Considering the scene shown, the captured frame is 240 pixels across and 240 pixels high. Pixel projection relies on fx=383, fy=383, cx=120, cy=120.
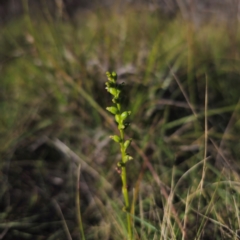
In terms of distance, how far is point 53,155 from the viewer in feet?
5.59

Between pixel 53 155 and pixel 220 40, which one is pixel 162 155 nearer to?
pixel 53 155

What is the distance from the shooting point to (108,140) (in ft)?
5.39

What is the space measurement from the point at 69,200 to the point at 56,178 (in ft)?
0.46

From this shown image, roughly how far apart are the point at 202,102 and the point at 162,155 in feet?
1.55

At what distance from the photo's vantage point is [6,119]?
1931 millimetres

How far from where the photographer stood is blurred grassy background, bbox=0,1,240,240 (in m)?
1.28

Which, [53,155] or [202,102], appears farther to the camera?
[202,102]

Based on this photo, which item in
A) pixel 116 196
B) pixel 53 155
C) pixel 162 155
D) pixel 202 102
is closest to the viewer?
pixel 116 196

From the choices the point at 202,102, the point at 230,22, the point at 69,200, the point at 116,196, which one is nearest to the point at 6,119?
the point at 69,200

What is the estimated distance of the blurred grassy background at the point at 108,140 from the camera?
1276 millimetres

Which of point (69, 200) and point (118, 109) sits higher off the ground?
point (118, 109)

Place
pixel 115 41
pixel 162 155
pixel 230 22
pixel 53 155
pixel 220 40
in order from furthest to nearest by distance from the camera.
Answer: pixel 220 40 < pixel 115 41 < pixel 230 22 < pixel 53 155 < pixel 162 155

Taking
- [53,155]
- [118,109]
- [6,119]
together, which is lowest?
[53,155]

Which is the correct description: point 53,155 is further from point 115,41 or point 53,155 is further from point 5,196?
point 115,41
